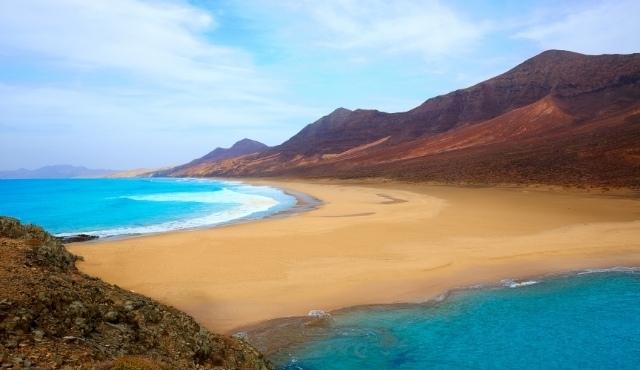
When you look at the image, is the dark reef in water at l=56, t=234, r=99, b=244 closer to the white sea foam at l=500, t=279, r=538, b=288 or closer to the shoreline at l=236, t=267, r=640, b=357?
the shoreline at l=236, t=267, r=640, b=357

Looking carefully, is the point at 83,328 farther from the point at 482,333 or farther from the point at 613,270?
the point at 613,270

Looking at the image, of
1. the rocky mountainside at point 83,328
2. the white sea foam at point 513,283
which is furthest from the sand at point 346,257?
the rocky mountainside at point 83,328

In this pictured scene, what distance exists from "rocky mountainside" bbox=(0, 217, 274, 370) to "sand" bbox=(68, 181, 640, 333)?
124 inches

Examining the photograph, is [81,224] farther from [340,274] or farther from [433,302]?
[433,302]

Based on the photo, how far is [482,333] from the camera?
966 cm

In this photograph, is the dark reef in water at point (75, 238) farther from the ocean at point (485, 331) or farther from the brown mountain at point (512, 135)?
the brown mountain at point (512, 135)

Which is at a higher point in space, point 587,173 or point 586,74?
point 586,74

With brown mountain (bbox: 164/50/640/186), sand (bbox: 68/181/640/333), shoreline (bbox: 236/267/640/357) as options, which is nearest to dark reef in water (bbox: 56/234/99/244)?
sand (bbox: 68/181/640/333)

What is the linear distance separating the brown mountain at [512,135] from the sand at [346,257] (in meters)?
21.4

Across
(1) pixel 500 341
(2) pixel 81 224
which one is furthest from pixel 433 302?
(2) pixel 81 224

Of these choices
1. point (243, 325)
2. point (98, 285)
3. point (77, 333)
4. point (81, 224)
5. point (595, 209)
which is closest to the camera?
point (77, 333)

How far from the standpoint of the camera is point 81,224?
28.8 meters

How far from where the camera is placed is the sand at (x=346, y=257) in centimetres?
1188

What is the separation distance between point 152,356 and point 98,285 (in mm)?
2359
